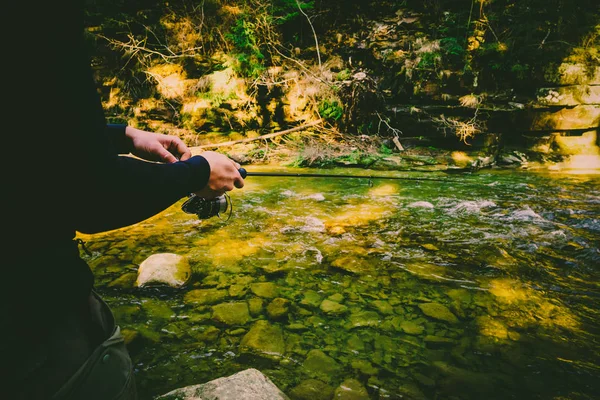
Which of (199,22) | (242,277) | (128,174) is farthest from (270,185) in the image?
(199,22)

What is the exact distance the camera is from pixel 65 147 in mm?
738

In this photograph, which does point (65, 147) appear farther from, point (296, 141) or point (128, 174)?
point (296, 141)

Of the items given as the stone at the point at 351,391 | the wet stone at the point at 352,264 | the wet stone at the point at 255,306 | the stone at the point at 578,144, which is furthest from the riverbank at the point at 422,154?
the stone at the point at 351,391

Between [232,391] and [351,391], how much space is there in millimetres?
760

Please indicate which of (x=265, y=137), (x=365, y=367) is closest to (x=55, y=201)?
(x=365, y=367)

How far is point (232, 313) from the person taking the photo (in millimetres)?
2582

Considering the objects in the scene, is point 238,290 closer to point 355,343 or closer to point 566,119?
point 355,343

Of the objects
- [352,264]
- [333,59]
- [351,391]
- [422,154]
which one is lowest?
[351,391]

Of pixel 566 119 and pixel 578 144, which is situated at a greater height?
pixel 566 119

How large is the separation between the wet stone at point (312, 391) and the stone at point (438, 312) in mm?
1160

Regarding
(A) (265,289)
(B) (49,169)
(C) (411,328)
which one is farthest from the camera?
(A) (265,289)

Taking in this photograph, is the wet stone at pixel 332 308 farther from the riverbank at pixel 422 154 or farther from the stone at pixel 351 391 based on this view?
the riverbank at pixel 422 154

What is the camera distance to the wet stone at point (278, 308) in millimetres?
2578

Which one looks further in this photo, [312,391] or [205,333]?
[205,333]
